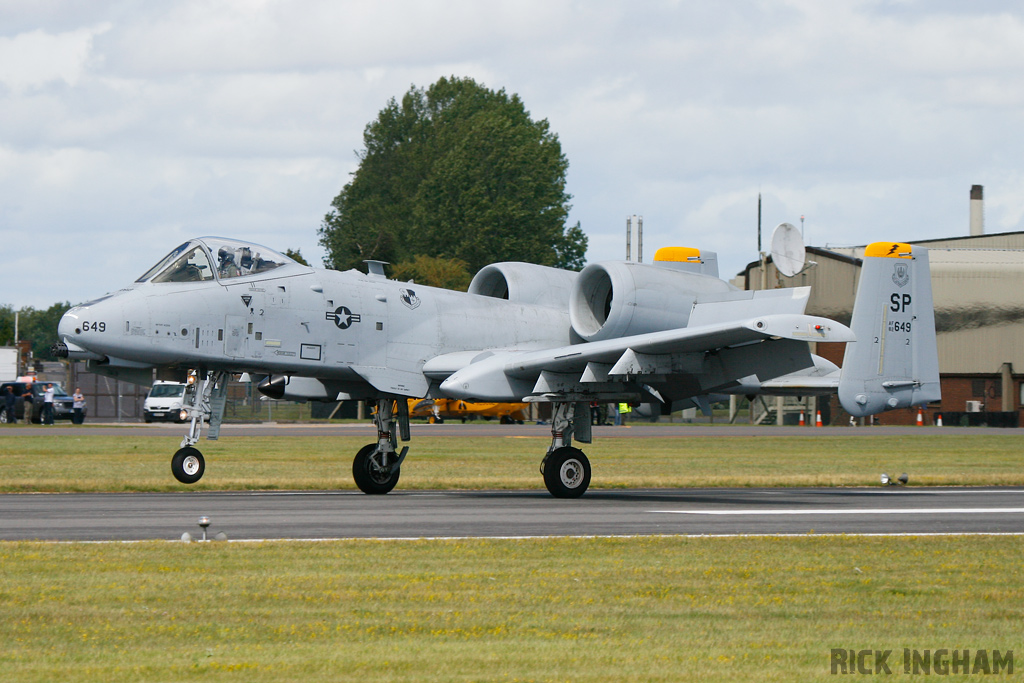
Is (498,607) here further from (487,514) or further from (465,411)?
(465,411)

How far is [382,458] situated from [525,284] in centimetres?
417

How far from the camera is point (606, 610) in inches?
337

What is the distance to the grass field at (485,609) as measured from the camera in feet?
23.0

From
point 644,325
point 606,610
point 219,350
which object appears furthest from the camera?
point 644,325

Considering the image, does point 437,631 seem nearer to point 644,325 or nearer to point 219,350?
point 219,350

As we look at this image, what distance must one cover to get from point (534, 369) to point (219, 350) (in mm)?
4674

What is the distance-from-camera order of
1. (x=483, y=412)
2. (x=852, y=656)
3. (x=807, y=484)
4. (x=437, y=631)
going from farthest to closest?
1. (x=483, y=412)
2. (x=807, y=484)
3. (x=437, y=631)
4. (x=852, y=656)

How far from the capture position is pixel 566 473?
62.6ft

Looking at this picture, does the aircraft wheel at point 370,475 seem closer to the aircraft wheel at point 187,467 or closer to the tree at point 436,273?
the aircraft wheel at point 187,467

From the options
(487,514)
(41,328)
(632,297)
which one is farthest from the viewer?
(41,328)

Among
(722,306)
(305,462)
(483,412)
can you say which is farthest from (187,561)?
(483,412)

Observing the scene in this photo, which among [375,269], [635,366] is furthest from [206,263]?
[635,366]

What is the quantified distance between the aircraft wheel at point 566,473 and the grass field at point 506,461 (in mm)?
3362

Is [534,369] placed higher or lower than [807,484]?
higher
